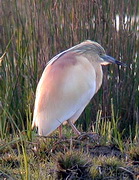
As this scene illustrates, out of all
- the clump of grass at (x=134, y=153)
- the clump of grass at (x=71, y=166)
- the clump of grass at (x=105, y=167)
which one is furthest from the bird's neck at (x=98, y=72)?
the clump of grass at (x=71, y=166)

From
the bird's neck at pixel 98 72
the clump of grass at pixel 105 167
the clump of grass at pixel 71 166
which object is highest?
the bird's neck at pixel 98 72

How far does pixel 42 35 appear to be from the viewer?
5605 millimetres

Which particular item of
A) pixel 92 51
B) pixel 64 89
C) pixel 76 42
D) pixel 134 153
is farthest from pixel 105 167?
pixel 76 42

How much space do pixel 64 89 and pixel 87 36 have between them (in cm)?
135

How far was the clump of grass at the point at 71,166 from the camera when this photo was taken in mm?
3082

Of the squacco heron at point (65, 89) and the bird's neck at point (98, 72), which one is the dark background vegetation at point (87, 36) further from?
the squacco heron at point (65, 89)

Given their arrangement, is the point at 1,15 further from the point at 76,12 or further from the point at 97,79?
the point at 97,79

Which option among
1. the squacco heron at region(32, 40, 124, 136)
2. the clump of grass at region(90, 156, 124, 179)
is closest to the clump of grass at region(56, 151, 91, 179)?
the clump of grass at region(90, 156, 124, 179)

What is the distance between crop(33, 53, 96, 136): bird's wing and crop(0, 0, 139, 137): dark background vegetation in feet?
3.37

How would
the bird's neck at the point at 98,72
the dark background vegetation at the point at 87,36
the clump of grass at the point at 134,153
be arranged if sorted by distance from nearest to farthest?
the clump of grass at the point at 134,153 → the bird's neck at the point at 98,72 → the dark background vegetation at the point at 87,36

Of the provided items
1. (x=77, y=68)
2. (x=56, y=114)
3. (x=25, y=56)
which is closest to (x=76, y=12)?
(x=25, y=56)

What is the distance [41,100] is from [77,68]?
418 millimetres

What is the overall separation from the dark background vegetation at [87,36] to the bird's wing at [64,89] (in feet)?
3.37

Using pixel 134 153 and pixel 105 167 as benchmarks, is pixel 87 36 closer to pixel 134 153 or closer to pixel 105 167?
pixel 134 153
